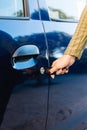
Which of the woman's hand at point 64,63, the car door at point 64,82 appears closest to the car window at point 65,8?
the car door at point 64,82

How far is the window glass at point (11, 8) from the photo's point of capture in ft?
8.48

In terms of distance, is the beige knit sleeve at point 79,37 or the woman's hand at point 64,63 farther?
the woman's hand at point 64,63

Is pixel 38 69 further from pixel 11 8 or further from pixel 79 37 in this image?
pixel 79 37

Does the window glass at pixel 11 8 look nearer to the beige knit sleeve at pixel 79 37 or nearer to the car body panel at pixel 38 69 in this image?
the car body panel at pixel 38 69

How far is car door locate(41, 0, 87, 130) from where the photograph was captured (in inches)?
109

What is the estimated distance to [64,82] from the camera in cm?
284

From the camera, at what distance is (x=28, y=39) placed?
2561 mm

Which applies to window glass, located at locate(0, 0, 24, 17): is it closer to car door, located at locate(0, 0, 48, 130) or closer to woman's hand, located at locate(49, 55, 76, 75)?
car door, located at locate(0, 0, 48, 130)

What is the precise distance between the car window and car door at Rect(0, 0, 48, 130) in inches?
10.7

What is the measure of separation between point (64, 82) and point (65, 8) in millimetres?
663

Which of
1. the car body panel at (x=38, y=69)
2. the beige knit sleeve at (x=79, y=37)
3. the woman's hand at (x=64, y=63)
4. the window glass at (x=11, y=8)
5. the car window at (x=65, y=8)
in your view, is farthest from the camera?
the car window at (x=65, y=8)

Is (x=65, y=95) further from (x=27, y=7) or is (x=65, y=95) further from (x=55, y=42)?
(x=27, y=7)

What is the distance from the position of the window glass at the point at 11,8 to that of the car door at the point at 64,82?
19 centimetres

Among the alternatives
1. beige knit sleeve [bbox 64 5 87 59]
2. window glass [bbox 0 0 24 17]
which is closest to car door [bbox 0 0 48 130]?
window glass [bbox 0 0 24 17]
